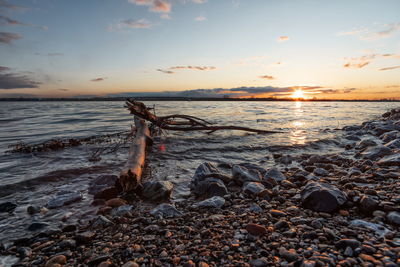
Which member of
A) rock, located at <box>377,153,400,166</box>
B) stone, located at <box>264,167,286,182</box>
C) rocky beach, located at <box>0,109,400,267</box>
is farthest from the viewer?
→ rock, located at <box>377,153,400,166</box>

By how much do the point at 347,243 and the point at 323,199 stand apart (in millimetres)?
1061

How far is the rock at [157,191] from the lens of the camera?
4.05 m

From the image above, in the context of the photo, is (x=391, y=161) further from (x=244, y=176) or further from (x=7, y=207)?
(x=7, y=207)

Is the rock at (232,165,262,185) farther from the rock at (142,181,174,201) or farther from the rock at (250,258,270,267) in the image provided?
the rock at (250,258,270,267)

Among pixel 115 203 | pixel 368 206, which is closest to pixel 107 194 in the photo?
pixel 115 203

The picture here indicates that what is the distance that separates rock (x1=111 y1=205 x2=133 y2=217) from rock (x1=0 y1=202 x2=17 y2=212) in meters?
1.91

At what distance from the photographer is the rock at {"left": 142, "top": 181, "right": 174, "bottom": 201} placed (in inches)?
159

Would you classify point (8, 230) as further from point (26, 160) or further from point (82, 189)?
point (26, 160)

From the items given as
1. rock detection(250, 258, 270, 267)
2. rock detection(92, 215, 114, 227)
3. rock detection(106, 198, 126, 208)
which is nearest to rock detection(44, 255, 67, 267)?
rock detection(92, 215, 114, 227)

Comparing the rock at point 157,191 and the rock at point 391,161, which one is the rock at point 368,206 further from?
the rock at point 391,161

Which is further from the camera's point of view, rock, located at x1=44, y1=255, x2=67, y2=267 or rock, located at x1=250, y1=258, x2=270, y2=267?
rock, located at x1=44, y1=255, x2=67, y2=267

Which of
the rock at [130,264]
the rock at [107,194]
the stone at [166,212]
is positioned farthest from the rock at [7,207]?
the rock at [130,264]

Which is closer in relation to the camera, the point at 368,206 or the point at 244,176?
the point at 368,206

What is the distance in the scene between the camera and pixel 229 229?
2719 mm
